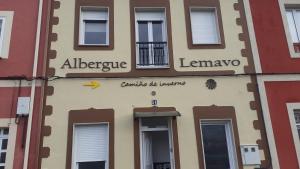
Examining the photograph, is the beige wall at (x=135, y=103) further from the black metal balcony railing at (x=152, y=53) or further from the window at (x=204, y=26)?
the window at (x=204, y=26)

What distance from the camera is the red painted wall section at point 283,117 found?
27.7ft

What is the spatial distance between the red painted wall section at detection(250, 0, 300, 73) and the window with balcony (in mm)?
2637

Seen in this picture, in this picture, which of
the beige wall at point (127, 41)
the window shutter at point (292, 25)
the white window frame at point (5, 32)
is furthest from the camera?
the window shutter at point (292, 25)

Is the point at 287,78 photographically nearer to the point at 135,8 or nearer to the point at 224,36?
the point at 224,36

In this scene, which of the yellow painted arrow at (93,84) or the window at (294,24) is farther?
the window at (294,24)

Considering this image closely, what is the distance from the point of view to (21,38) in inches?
359

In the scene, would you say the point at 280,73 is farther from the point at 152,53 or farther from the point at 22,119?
the point at 22,119

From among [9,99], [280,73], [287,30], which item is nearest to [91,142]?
[9,99]

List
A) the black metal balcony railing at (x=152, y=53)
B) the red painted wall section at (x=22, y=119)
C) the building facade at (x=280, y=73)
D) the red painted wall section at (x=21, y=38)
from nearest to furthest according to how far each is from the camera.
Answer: the red painted wall section at (x=22, y=119) < the building facade at (x=280, y=73) < the red painted wall section at (x=21, y=38) < the black metal balcony railing at (x=152, y=53)

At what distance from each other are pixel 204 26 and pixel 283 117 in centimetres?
333

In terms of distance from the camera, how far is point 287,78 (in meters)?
9.19

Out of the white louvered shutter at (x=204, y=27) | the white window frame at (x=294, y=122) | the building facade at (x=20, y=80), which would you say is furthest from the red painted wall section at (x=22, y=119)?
the white window frame at (x=294, y=122)

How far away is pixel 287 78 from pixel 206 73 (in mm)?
2184

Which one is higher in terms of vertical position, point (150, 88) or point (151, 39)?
point (151, 39)
